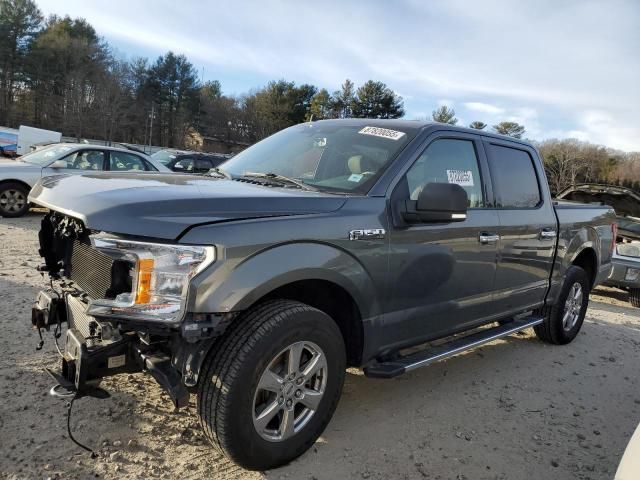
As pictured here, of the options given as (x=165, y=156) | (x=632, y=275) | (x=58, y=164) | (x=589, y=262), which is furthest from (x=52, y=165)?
(x=632, y=275)

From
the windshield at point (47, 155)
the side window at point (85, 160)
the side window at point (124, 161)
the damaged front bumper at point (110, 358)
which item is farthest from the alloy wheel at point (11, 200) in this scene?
the damaged front bumper at point (110, 358)

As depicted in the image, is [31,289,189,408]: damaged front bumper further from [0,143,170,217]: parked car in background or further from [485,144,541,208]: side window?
[0,143,170,217]: parked car in background

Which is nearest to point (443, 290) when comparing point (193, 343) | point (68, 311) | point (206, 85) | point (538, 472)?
point (538, 472)

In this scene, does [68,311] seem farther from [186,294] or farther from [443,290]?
[443,290]

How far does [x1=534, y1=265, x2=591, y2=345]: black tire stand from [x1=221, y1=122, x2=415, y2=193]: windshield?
2.77 m

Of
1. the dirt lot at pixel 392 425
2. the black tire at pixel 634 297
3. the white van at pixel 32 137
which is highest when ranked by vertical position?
the white van at pixel 32 137

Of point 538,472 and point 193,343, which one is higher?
point 193,343

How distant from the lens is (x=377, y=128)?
12.2 feet

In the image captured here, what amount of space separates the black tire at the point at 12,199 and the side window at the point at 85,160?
1.00 m

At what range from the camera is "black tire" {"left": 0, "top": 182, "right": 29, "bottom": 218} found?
10.1m

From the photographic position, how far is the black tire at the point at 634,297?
333 inches

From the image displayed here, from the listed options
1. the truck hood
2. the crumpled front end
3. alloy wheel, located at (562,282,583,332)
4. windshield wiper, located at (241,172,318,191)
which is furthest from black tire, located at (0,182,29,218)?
alloy wheel, located at (562,282,583,332)

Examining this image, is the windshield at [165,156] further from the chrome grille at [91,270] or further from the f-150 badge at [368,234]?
the f-150 badge at [368,234]

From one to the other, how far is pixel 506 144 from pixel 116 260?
11.4 feet
